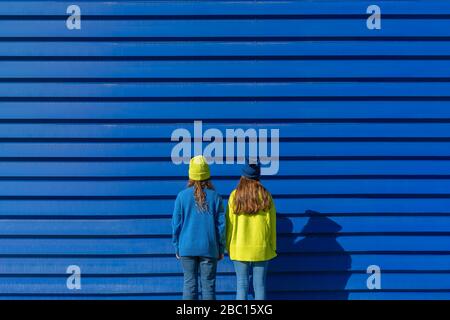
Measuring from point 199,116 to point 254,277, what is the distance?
1386 millimetres

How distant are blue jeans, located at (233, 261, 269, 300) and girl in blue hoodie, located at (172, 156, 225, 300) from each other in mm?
193

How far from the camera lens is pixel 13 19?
16.5ft

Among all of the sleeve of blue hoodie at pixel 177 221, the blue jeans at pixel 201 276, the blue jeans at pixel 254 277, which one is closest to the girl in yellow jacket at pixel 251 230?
the blue jeans at pixel 254 277

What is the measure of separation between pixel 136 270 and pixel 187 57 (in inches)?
71.6

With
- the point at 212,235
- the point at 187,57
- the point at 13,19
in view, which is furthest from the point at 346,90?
the point at 13,19

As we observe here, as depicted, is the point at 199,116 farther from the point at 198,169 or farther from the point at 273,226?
the point at 273,226

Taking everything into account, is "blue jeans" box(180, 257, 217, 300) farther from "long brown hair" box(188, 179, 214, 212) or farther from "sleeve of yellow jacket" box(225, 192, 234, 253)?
"long brown hair" box(188, 179, 214, 212)

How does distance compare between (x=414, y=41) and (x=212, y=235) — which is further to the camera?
(x=414, y=41)

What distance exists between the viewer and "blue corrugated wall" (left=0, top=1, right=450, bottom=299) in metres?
5.04

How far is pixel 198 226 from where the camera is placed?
4543mm

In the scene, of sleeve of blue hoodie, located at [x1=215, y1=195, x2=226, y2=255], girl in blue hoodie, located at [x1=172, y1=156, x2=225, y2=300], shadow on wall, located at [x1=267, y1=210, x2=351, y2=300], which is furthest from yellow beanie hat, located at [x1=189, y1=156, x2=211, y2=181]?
shadow on wall, located at [x1=267, y1=210, x2=351, y2=300]

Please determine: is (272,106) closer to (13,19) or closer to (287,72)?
(287,72)

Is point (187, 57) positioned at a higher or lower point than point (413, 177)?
higher

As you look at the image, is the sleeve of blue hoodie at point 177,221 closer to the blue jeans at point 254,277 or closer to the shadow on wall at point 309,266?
the blue jeans at point 254,277
